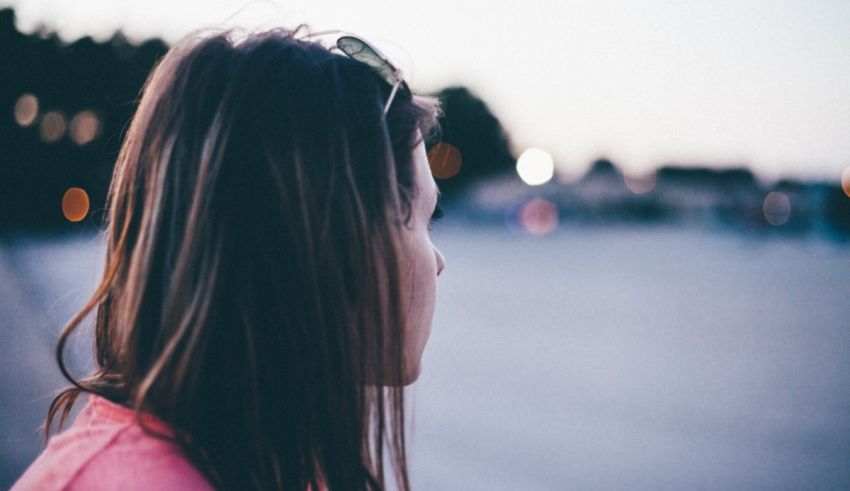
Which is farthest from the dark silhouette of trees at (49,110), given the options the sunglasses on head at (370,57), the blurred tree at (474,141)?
the blurred tree at (474,141)

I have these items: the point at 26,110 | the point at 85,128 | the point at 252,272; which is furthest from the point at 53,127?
the point at 252,272

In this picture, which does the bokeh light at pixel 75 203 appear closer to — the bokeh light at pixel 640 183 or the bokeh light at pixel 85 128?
the bokeh light at pixel 85 128

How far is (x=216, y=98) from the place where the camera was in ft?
3.78

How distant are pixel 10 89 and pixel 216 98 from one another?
30.4m

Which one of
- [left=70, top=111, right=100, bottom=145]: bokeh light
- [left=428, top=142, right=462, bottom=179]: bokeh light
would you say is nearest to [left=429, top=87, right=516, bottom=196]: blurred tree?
[left=70, top=111, right=100, bottom=145]: bokeh light

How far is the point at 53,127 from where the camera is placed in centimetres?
3125

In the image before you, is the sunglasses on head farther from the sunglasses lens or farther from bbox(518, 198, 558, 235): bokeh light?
bbox(518, 198, 558, 235): bokeh light

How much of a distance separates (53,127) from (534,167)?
62.0m

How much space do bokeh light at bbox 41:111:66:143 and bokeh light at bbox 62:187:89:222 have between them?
3664mm

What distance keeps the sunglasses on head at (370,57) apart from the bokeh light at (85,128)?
35.2m

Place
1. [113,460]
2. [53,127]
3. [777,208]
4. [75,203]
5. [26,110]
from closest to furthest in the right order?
[113,460], [26,110], [53,127], [75,203], [777,208]

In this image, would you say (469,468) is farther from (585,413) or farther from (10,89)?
(10,89)

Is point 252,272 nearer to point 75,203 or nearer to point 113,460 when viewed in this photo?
point 113,460

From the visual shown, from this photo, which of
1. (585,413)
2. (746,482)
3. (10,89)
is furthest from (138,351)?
(10,89)
